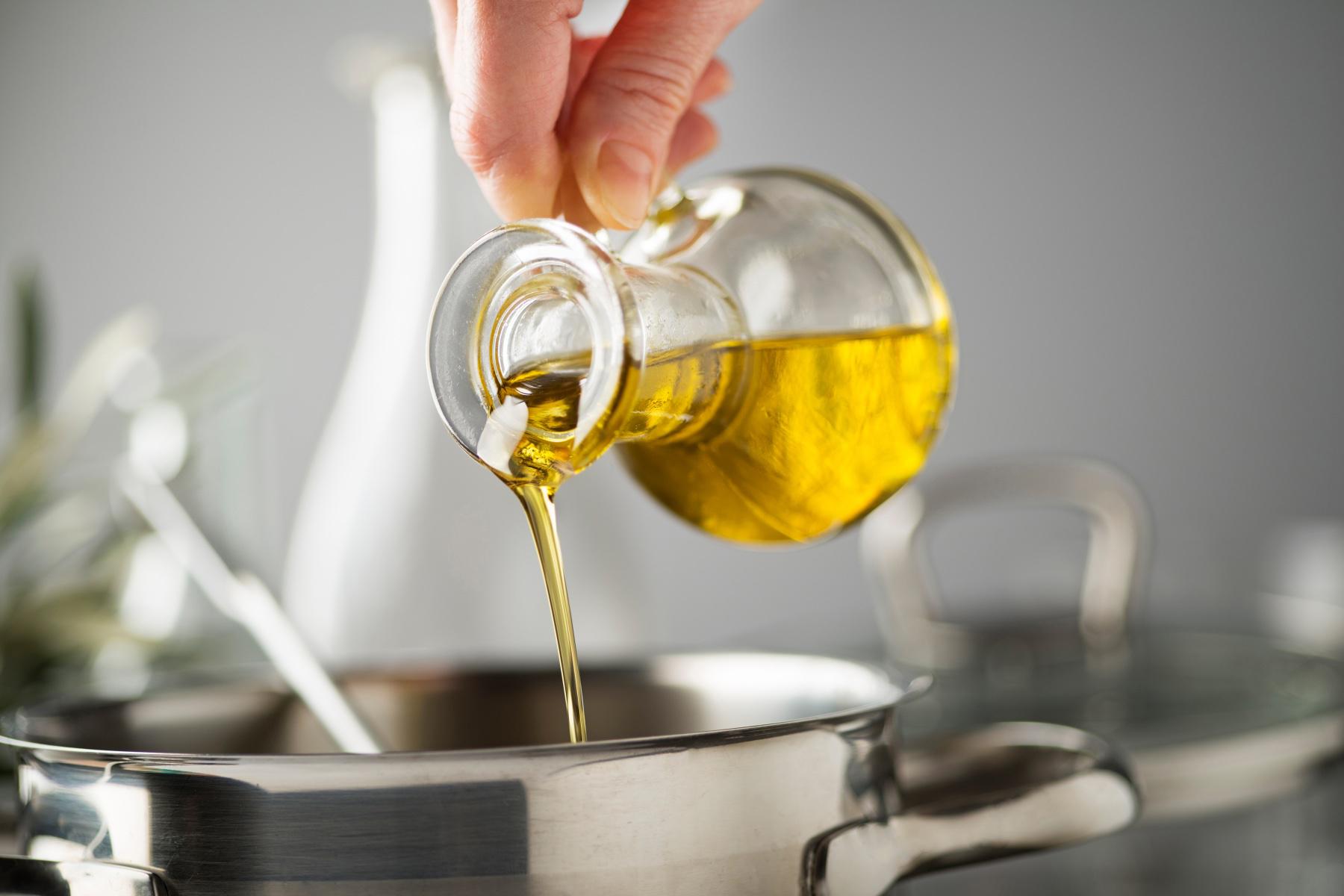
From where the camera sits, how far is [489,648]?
0.58 meters

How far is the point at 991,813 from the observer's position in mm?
279

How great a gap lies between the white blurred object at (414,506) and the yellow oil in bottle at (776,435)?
0.25 m

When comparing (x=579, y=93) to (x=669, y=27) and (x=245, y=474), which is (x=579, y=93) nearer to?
(x=669, y=27)

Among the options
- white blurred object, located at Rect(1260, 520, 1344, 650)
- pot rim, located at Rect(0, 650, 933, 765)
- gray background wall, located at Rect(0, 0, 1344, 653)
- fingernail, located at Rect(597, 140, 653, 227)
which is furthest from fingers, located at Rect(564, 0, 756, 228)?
gray background wall, located at Rect(0, 0, 1344, 653)

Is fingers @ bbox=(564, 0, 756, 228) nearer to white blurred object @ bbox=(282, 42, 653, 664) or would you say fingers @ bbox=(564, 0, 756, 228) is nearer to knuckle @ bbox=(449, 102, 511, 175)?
knuckle @ bbox=(449, 102, 511, 175)

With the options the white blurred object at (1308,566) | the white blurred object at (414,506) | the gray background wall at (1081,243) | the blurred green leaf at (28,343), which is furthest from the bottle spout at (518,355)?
the gray background wall at (1081,243)

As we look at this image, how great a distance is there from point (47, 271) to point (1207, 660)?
1.27 metres

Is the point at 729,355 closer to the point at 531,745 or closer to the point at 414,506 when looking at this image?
the point at 531,745

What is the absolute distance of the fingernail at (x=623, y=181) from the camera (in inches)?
13.3

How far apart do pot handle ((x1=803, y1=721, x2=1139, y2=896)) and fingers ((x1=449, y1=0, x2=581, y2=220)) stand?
18 centimetres

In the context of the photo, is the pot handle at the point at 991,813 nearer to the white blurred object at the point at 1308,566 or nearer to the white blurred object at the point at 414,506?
the white blurred object at the point at 414,506

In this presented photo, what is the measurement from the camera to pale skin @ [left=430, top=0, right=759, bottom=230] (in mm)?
317

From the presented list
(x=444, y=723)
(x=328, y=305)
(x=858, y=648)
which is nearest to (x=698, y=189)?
(x=444, y=723)

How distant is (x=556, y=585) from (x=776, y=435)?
0.26 ft
